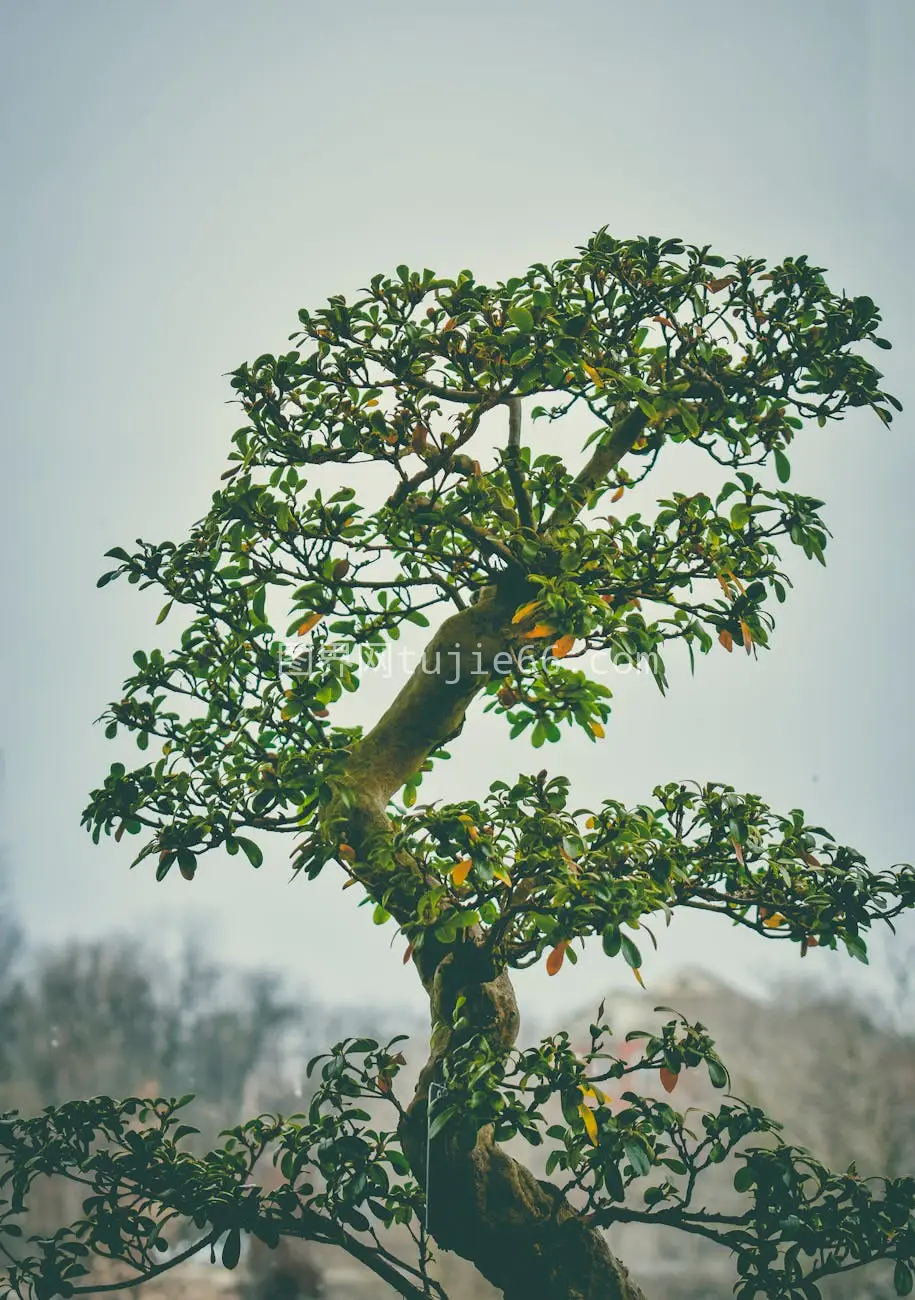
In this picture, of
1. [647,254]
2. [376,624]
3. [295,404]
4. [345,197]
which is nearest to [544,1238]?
[376,624]

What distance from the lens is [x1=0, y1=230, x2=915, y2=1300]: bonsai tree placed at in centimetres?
163

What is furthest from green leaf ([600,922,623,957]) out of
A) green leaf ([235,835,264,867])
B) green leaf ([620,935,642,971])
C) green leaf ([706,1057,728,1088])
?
green leaf ([235,835,264,867])

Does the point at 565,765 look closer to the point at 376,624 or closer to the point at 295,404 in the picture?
the point at 376,624

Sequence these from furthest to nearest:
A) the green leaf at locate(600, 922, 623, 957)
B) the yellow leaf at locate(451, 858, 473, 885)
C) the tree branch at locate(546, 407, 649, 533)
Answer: the tree branch at locate(546, 407, 649, 533), the yellow leaf at locate(451, 858, 473, 885), the green leaf at locate(600, 922, 623, 957)

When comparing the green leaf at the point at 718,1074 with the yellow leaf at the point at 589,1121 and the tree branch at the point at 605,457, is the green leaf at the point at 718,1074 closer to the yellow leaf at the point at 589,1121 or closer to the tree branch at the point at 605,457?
the yellow leaf at the point at 589,1121

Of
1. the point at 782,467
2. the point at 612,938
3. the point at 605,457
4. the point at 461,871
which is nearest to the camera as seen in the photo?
the point at 612,938

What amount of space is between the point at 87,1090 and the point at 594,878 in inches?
Result: 63.8

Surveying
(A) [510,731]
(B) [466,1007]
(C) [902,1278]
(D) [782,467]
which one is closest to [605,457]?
(D) [782,467]

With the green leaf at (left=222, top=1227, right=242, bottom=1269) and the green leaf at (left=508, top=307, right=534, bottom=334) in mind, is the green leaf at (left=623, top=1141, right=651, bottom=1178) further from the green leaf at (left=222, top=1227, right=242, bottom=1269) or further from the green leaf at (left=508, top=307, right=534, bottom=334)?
the green leaf at (left=508, top=307, right=534, bottom=334)

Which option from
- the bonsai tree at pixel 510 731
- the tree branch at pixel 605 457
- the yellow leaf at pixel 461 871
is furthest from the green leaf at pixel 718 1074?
the tree branch at pixel 605 457

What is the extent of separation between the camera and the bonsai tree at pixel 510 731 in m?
1.63

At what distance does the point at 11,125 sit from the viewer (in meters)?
3.09

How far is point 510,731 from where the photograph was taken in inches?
68.3

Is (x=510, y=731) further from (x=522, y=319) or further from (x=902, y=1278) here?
(x=902, y=1278)
